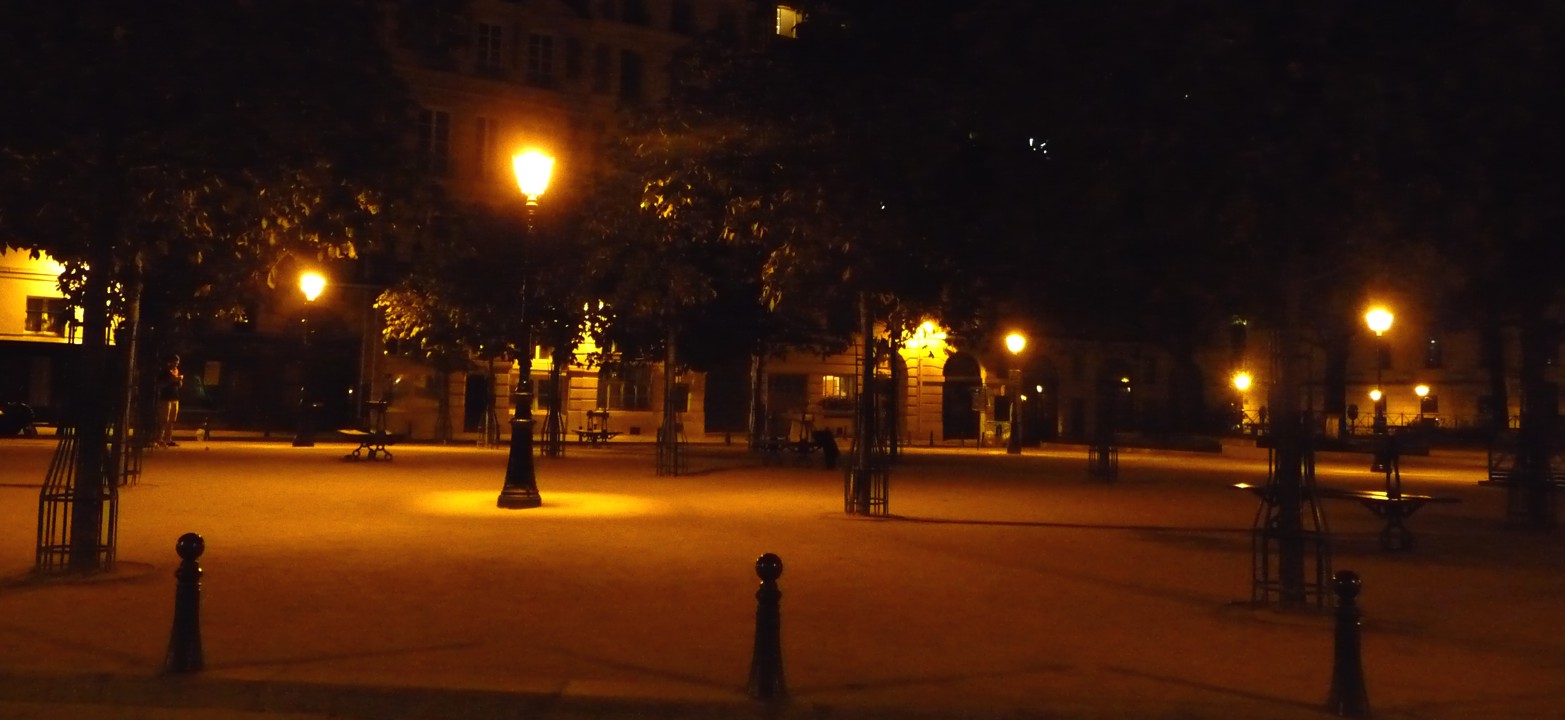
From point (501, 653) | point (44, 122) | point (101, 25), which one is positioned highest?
point (101, 25)

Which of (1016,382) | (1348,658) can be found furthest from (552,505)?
(1016,382)

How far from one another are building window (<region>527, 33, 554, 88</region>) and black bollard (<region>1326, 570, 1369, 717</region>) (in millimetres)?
48590

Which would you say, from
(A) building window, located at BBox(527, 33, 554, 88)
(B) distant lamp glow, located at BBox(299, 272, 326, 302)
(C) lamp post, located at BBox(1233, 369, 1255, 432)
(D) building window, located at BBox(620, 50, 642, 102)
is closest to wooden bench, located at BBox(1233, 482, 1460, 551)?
(B) distant lamp glow, located at BBox(299, 272, 326, 302)

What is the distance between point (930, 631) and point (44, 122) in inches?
304

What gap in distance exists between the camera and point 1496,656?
29.5 feet

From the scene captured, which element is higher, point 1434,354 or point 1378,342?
point 1378,342

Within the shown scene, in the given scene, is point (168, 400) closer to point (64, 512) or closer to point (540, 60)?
point (64, 512)

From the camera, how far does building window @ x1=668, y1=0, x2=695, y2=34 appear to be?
55719mm

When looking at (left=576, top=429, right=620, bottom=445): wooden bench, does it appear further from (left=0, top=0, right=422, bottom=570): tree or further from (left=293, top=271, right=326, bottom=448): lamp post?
(left=0, top=0, right=422, bottom=570): tree

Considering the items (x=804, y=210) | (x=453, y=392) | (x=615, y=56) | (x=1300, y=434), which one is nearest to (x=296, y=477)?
(x=804, y=210)

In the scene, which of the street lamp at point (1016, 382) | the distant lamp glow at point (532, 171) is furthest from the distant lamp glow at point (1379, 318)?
the distant lamp glow at point (532, 171)

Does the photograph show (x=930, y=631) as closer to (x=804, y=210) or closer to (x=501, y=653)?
(x=501, y=653)

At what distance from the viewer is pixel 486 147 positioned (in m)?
51.8

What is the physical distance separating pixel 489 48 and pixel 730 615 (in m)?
45.4
